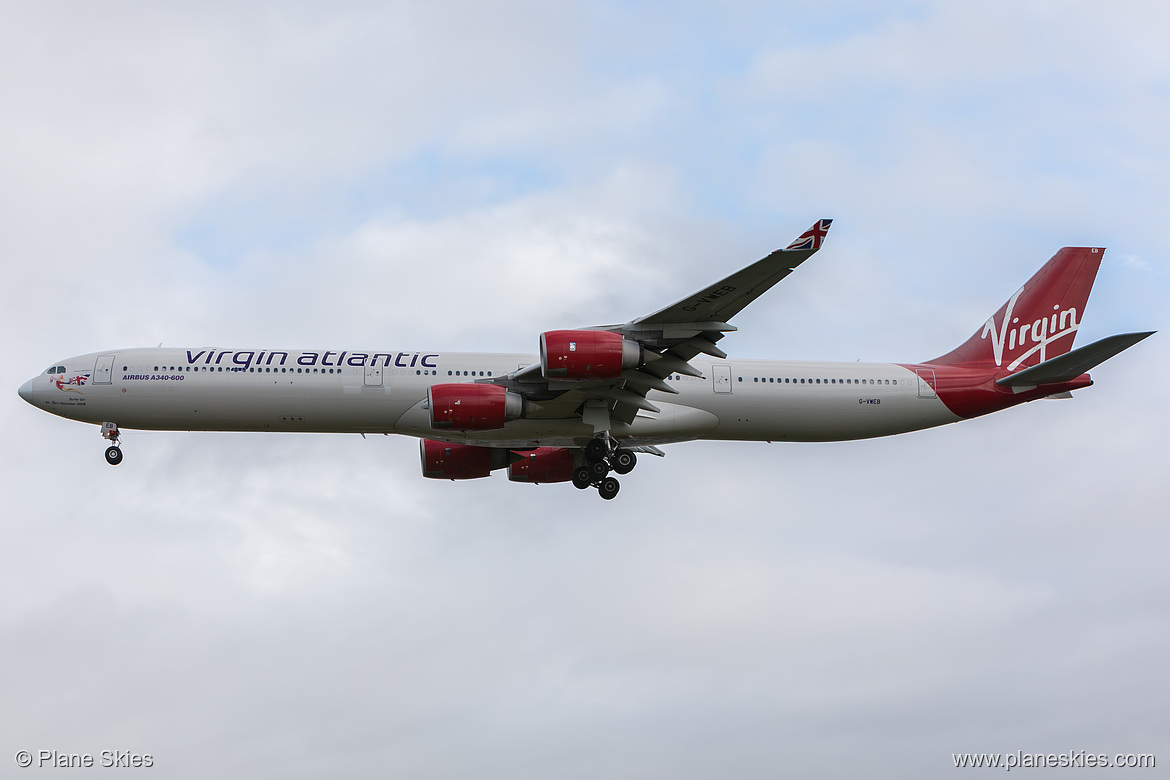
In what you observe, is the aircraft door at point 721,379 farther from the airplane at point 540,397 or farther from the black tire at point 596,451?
the black tire at point 596,451

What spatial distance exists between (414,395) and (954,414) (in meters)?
19.3

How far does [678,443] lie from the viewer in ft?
140

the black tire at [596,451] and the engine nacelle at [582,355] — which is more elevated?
the engine nacelle at [582,355]

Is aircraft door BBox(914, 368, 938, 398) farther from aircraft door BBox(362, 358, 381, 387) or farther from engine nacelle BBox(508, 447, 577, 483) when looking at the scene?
aircraft door BBox(362, 358, 381, 387)

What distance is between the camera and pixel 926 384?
141ft

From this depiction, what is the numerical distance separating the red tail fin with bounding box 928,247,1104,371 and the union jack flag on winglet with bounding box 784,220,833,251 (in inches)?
683

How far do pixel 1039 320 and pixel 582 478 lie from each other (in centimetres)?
1835

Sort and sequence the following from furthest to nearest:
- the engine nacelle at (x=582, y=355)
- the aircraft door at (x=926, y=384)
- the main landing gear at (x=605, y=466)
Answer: the aircraft door at (x=926, y=384)
the main landing gear at (x=605, y=466)
the engine nacelle at (x=582, y=355)

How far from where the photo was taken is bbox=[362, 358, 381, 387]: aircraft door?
39.6 metres

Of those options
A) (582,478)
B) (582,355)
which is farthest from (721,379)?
(582,355)

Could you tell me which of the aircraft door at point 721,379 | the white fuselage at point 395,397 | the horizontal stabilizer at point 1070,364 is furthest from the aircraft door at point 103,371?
the horizontal stabilizer at point 1070,364

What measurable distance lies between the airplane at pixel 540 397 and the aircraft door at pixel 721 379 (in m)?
0.05

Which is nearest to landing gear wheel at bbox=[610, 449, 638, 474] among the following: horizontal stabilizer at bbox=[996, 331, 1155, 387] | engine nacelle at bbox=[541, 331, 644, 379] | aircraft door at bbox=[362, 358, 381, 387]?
engine nacelle at bbox=[541, 331, 644, 379]

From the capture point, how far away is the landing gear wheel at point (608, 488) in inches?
1612
